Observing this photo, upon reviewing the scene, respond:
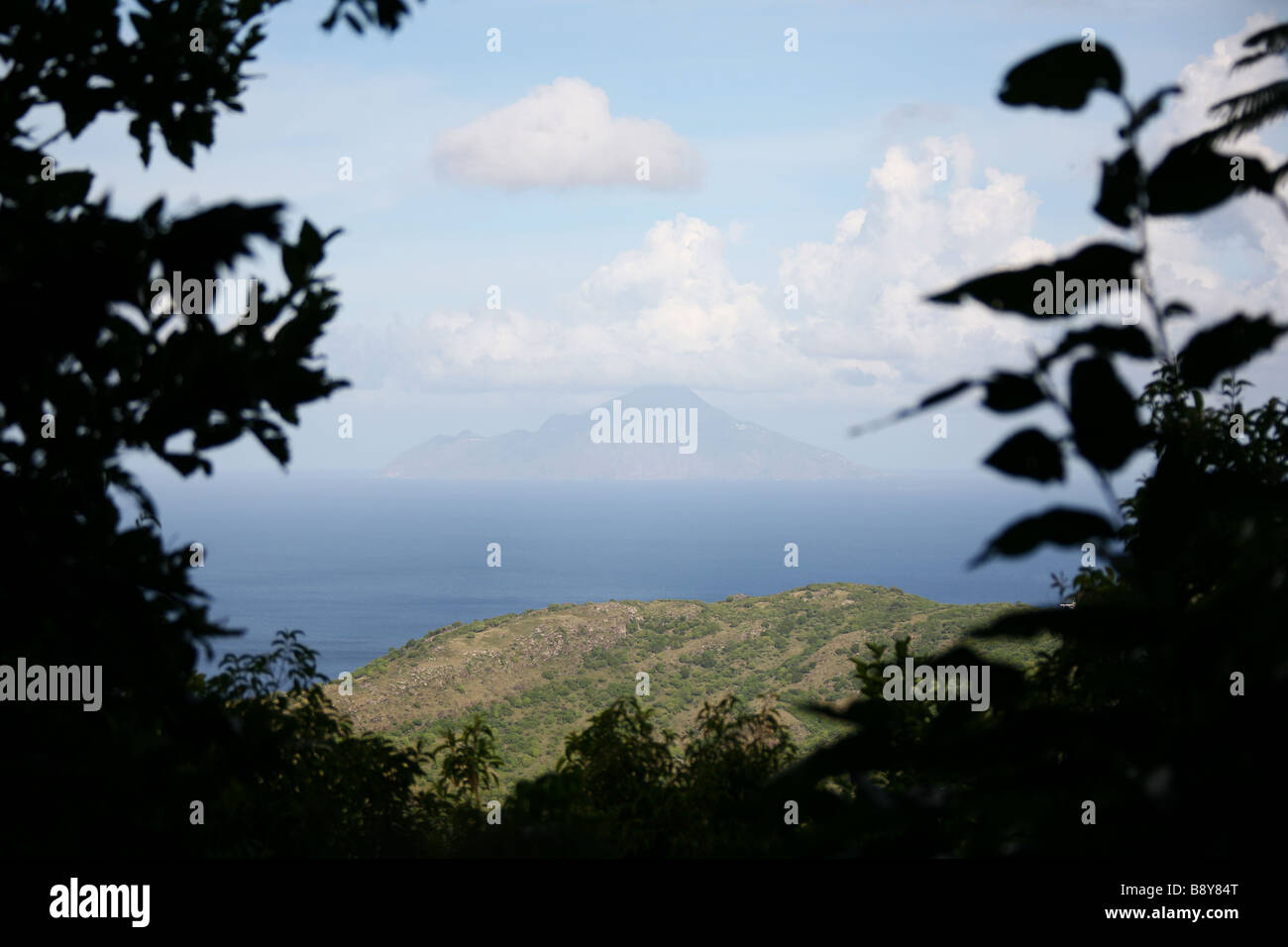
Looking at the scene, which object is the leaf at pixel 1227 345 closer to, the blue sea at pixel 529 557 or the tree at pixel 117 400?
the tree at pixel 117 400

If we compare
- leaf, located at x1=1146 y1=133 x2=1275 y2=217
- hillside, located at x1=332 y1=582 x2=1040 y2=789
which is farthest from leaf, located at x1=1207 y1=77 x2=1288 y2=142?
hillside, located at x1=332 y1=582 x2=1040 y2=789

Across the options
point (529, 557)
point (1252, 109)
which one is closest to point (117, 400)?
point (1252, 109)

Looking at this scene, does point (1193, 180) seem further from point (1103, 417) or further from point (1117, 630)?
point (1117, 630)

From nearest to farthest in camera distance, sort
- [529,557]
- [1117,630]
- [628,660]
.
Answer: [1117,630]
[628,660]
[529,557]

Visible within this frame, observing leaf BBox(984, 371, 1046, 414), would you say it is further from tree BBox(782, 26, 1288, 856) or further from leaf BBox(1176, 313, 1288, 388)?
leaf BBox(1176, 313, 1288, 388)

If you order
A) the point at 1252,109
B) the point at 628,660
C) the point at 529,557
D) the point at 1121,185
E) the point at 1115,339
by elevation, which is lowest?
the point at 628,660

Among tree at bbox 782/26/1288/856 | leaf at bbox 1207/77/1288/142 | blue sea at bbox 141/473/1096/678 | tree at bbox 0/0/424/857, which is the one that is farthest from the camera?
blue sea at bbox 141/473/1096/678

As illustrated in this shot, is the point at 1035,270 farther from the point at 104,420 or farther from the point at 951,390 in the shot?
the point at 104,420

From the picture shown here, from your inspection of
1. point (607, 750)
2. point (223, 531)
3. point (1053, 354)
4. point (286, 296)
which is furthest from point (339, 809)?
point (223, 531)
